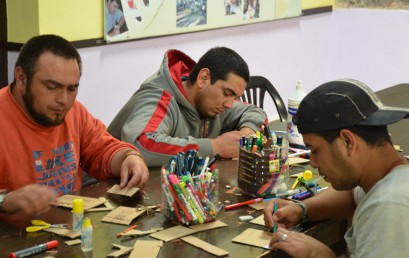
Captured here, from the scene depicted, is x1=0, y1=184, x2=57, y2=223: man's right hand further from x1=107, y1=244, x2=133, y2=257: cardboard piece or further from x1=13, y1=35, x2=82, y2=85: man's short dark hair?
x1=13, y1=35, x2=82, y2=85: man's short dark hair

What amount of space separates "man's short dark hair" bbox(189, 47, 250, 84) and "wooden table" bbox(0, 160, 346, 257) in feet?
1.97

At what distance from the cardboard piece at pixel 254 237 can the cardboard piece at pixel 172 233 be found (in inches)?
5.4

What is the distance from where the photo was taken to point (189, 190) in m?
1.80

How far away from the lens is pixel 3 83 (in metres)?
3.52

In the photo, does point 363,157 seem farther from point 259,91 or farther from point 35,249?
point 259,91

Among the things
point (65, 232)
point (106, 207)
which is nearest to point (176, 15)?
point (106, 207)

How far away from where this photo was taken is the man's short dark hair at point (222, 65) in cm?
264

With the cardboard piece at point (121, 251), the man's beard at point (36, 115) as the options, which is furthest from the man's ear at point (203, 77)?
the cardboard piece at point (121, 251)

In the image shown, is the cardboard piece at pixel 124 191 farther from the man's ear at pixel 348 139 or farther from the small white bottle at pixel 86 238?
the man's ear at pixel 348 139

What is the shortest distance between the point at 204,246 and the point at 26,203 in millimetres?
507

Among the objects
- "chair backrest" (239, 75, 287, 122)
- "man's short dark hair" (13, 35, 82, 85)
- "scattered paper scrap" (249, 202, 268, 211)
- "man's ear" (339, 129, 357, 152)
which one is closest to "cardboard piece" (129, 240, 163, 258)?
"scattered paper scrap" (249, 202, 268, 211)

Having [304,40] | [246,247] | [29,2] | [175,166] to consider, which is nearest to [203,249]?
[246,247]

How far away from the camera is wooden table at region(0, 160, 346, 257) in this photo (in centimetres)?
164

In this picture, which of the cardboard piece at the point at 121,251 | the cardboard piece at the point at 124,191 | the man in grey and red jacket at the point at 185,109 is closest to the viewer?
the cardboard piece at the point at 121,251
